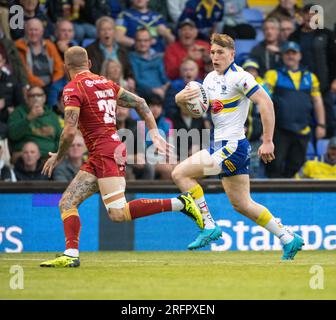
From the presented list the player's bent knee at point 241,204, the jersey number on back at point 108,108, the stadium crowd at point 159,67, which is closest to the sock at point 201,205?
the player's bent knee at point 241,204

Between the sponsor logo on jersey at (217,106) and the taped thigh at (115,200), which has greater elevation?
the sponsor logo on jersey at (217,106)

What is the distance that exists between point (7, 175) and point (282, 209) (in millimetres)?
3942

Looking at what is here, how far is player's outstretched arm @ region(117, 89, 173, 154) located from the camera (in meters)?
10.8

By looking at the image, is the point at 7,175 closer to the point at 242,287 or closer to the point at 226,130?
the point at 226,130

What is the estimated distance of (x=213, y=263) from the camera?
37.1ft

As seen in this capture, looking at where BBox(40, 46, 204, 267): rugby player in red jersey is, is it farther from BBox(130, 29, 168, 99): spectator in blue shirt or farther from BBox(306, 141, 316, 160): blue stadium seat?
BBox(306, 141, 316, 160): blue stadium seat

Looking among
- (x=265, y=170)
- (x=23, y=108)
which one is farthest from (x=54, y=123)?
(x=265, y=170)

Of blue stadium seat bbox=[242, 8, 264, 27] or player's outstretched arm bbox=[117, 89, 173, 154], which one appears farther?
blue stadium seat bbox=[242, 8, 264, 27]

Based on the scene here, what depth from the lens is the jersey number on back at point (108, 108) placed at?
418 inches

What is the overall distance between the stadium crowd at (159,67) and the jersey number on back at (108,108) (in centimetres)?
418

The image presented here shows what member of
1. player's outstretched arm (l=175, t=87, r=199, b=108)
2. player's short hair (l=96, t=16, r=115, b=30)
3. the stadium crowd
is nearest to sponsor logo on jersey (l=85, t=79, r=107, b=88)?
player's outstretched arm (l=175, t=87, r=199, b=108)

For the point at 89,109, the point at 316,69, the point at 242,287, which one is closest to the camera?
the point at 242,287

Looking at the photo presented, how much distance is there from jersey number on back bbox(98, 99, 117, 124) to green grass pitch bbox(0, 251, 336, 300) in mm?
1535

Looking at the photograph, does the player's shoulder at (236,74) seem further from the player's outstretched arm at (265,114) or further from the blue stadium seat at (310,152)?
the blue stadium seat at (310,152)
